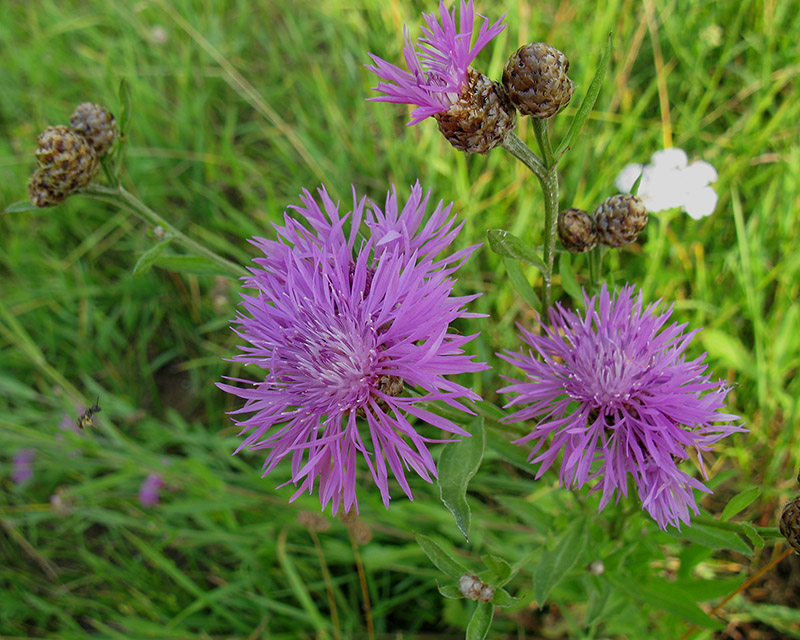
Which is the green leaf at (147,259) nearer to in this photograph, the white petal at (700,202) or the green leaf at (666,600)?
the green leaf at (666,600)

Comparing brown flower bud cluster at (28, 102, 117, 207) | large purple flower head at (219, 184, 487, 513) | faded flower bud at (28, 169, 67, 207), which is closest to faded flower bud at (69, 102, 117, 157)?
brown flower bud cluster at (28, 102, 117, 207)

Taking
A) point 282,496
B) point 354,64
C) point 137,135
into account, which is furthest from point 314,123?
point 282,496

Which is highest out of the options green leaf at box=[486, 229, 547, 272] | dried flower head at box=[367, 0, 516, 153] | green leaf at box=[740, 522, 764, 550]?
dried flower head at box=[367, 0, 516, 153]

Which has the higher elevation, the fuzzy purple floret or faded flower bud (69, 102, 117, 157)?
the fuzzy purple floret

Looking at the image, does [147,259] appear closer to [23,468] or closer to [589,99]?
[589,99]

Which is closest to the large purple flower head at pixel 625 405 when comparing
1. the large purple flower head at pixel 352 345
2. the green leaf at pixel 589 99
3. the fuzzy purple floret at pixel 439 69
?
the large purple flower head at pixel 352 345

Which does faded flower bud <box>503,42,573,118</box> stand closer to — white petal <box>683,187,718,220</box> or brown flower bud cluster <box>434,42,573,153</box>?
brown flower bud cluster <box>434,42,573,153</box>

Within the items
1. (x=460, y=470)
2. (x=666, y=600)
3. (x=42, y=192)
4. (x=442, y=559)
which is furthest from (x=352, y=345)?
(x=666, y=600)
